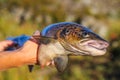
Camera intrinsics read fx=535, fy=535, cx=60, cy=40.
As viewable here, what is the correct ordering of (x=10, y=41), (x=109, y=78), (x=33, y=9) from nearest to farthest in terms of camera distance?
(x=10, y=41) < (x=109, y=78) < (x=33, y=9)

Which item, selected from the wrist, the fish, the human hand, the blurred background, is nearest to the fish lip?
the fish

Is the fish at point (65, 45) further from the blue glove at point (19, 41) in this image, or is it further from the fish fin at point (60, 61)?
the blue glove at point (19, 41)

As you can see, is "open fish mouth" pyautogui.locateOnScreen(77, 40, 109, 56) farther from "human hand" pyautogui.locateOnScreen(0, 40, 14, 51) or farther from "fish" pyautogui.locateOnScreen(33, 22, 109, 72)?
"human hand" pyautogui.locateOnScreen(0, 40, 14, 51)

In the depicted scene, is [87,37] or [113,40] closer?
[87,37]

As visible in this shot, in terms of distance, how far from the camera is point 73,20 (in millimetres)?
7996

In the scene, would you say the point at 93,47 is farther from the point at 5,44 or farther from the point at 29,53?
the point at 5,44

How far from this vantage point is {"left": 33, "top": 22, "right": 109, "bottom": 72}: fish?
2082mm

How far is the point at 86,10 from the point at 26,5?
100 centimetres

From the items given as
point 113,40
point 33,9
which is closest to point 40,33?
point 113,40

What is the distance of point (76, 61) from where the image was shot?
21.4ft

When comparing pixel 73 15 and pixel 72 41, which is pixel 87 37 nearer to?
pixel 72 41

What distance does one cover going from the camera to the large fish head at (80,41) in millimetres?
2078

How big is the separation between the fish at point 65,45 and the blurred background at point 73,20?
1.74 metres

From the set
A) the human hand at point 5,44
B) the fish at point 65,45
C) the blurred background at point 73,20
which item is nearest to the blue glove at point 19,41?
the human hand at point 5,44
